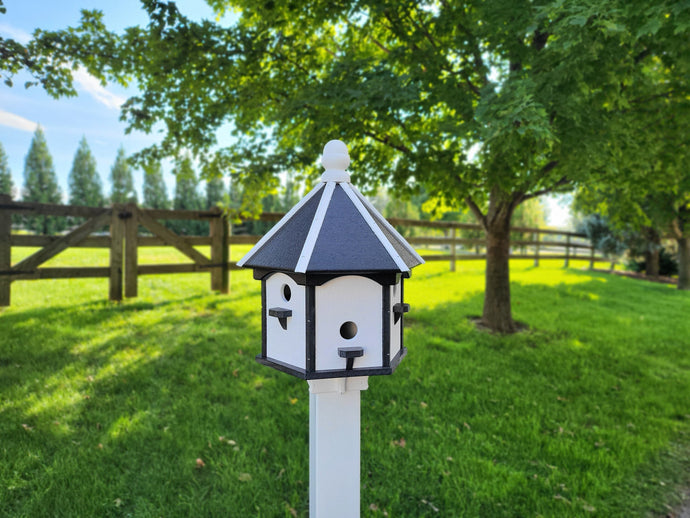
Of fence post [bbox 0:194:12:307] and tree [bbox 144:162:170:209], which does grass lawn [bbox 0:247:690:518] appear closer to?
fence post [bbox 0:194:12:307]

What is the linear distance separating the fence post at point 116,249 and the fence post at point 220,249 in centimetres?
154

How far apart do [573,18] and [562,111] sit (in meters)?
0.74

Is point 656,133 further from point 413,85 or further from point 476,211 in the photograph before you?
point 413,85

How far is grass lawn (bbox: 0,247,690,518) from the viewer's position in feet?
7.89

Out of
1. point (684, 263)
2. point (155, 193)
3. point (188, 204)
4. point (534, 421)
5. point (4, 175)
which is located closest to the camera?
point (534, 421)

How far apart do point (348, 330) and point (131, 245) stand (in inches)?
246

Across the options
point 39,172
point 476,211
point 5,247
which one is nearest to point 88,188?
point 39,172

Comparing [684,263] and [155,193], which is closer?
[684,263]

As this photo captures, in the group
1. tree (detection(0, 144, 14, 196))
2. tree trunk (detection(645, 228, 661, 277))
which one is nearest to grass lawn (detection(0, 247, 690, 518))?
tree trunk (detection(645, 228, 661, 277))

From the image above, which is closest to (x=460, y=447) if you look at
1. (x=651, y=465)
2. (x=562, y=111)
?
(x=651, y=465)

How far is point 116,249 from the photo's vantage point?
6.41 metres

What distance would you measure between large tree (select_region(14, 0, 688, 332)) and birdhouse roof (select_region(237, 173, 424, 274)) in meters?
1.66

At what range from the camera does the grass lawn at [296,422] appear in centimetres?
240

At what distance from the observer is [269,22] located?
456 cm
